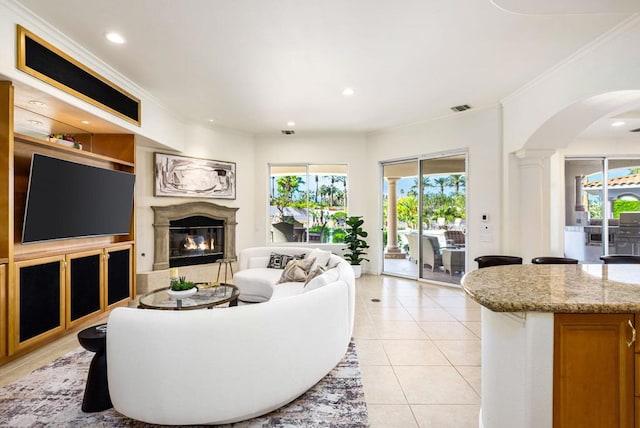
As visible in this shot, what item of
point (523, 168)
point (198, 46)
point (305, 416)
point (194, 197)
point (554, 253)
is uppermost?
point (198, 46)

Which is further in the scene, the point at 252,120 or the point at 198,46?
the point at 252,120

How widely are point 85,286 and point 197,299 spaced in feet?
5.18

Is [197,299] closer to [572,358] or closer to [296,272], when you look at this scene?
[296,272]

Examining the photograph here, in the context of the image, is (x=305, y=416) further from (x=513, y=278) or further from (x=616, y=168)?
(x=616, y=168)

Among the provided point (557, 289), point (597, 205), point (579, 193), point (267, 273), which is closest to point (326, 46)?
point (557, 289)

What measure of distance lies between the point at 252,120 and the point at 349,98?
2080 mm

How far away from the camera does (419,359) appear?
290cm

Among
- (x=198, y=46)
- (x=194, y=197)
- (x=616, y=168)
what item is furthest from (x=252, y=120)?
(x=616, y=168)

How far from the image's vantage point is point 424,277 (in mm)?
6152

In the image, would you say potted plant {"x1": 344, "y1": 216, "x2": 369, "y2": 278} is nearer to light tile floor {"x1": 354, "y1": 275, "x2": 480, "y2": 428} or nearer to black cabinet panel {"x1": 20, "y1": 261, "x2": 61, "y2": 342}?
light tile floor {"x1": 354, "y1": 275, "x2": 480, "y2": 428}

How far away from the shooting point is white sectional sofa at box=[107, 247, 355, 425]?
175 cm

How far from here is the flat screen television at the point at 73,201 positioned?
3070 millimetres

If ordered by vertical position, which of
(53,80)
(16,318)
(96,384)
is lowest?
(96,384)

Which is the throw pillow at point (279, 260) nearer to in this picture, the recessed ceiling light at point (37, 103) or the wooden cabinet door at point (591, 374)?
the recessed ceiling light at point (37, 103)
